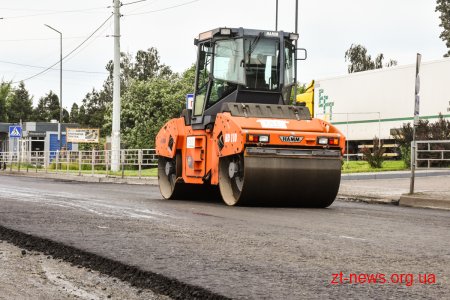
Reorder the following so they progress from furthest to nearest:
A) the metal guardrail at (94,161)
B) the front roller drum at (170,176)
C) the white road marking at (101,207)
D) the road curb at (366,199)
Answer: the metal guardrail at (94,161), the road curb at (366,199), the front roller drum at (170,176), the white road marking at (101,207)

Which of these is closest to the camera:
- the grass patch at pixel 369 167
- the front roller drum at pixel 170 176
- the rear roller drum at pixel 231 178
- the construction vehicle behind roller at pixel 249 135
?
the construction vehicle behind roller at pixel 249 135

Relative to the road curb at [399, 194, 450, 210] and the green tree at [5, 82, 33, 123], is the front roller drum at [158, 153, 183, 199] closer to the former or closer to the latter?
the road curb at [399, 194, 450, 210]

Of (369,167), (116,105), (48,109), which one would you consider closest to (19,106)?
(48,109)

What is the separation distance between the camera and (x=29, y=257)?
7.13 m

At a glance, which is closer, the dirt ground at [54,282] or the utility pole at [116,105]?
the dirt ground at [54,282]

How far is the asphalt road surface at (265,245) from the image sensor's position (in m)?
5.56

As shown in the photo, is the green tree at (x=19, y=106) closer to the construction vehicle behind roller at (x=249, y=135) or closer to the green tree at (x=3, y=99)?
the green tree at (x=3, y=99)

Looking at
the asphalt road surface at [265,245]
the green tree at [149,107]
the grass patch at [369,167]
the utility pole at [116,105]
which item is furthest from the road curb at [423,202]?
the green tree at [149,107]

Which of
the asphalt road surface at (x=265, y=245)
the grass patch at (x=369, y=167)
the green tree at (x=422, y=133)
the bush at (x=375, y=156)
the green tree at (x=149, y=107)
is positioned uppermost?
the green tree at (x=149, y=107)

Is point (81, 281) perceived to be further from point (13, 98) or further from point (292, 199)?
point (13, 98)

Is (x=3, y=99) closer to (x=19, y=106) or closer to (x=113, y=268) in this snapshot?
(x=19, y=106)

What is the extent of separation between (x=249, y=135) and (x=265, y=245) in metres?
5.47

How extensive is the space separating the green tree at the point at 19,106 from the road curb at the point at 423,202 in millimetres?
101904

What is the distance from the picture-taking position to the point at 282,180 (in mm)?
13297
